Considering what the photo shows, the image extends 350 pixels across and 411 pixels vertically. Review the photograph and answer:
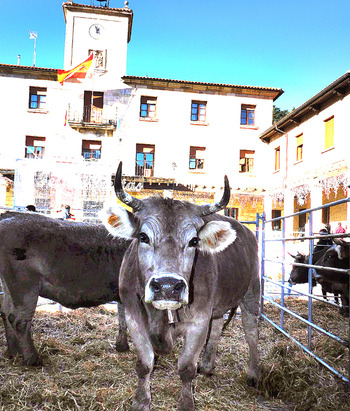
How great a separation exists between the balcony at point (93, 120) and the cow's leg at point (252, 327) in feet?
67.8

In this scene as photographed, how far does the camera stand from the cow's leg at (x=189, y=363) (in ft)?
8.65

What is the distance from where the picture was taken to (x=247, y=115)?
2503 cm

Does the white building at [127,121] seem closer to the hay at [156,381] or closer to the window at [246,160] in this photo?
the window at [246,160]

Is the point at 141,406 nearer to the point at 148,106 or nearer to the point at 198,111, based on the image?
the point at 148,106

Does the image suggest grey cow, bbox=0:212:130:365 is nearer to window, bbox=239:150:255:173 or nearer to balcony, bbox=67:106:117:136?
balcony, bbox=67:106:117:136

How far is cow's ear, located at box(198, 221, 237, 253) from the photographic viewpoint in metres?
2.83

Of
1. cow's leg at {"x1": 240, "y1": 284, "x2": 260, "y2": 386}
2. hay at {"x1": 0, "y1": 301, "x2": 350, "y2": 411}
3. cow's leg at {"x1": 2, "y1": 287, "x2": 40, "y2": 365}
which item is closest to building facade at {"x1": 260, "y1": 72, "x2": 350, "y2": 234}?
cow's leg at {"x1": 240, "y1": 284, "x2": 260, "y2": 386}

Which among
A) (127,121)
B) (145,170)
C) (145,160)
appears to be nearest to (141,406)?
(145,170)

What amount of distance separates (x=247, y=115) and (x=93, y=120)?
1033cm

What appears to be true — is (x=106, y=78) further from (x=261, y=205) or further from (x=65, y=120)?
(x=261, y=205)

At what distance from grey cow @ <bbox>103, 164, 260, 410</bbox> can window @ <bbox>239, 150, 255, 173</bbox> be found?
21848mm

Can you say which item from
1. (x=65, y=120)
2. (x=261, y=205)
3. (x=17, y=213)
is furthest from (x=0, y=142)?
(x=17, y=213)

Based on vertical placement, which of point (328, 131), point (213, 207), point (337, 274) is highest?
point (328, 131)

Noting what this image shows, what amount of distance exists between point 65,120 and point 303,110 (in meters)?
14.0
